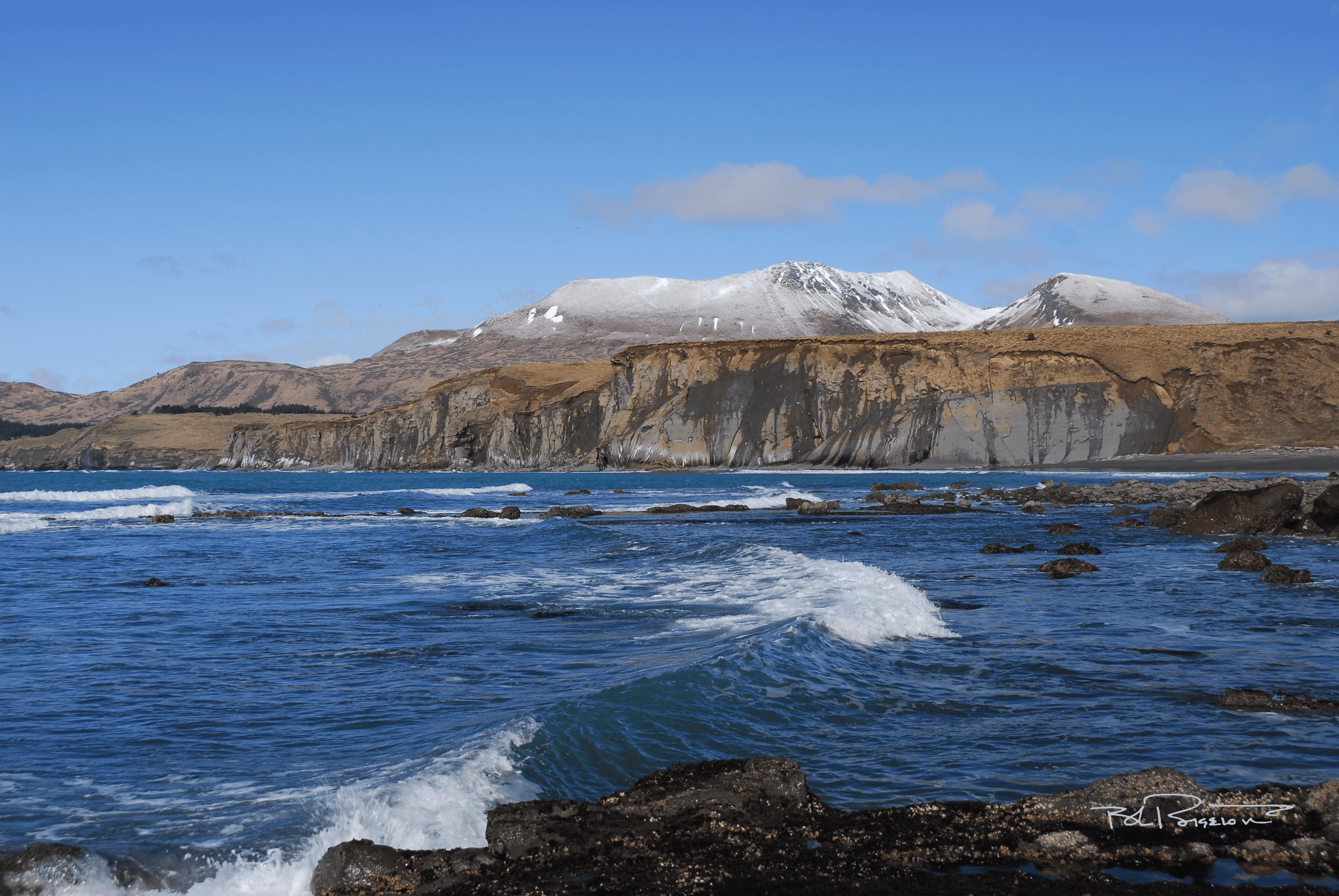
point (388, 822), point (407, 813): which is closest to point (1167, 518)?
point (407, 813)

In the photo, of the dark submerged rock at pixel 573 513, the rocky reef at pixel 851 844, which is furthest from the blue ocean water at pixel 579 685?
the dark submerged rock at pixel 573 513

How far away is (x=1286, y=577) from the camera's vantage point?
57.5 feet

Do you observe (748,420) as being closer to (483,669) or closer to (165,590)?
(165,590)

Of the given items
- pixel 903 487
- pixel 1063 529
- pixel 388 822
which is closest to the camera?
pixel 388 822

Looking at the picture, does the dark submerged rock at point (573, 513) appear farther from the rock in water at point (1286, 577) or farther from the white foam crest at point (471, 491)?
the rock in water at point (1286, 577)

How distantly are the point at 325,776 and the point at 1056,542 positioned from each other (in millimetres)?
23908

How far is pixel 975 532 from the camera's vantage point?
3138cm

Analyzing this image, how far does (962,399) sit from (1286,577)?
205 ft

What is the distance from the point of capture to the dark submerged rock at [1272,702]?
8805 millimetres

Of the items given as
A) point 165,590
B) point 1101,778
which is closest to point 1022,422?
point 165,590

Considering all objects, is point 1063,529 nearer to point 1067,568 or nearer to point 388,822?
point 1067,568

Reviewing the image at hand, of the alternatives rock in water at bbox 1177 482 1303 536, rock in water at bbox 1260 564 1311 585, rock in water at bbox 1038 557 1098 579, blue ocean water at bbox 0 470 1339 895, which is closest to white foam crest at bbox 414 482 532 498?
blue ocean water at bbox 0 470 1339 895
